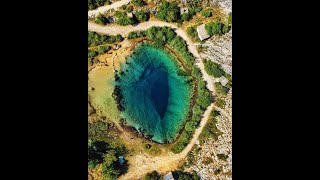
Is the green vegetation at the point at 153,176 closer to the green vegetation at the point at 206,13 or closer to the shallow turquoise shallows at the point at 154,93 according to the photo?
the shallow turquoise shallows at the point at 154,93

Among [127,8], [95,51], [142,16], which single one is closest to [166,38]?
[142,16]

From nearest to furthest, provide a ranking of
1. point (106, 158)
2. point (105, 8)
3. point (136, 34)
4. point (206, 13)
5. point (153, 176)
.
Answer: point (106, 158) → point (153, 176) → point (105, 8) → point (136, 34) → point (206, 13)

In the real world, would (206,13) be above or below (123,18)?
above

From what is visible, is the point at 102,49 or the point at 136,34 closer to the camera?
the point at 102,49

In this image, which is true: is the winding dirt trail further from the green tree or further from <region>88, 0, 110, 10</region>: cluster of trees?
the green tree

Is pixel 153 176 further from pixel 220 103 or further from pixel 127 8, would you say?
pixel 127 8
